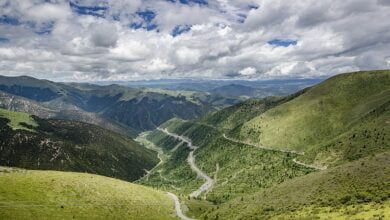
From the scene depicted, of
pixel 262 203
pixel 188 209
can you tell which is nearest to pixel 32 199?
pixel 188 209

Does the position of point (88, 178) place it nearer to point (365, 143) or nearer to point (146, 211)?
point (146, 211)

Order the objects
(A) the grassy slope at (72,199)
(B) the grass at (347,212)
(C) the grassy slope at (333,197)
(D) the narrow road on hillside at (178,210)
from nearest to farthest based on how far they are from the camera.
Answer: (B) the grass at (347,212) < (C) the grassy slope at (333,197) < (A) the grassy slope at (72,199) < (D) the narrow road on hillside at (178,210)

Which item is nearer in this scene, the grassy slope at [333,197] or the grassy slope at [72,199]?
the grassy slope at [333,197]

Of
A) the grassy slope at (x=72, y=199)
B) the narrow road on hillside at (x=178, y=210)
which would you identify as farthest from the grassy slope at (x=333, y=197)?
the grassy slope at (x=72, y=199)

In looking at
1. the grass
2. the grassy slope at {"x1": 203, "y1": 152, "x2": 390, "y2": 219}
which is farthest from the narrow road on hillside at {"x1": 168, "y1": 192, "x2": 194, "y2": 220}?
the grass

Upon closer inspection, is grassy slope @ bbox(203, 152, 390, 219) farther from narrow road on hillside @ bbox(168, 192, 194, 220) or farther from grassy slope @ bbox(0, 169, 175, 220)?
grassy slope @ bbox(0, 169, 175, 220)

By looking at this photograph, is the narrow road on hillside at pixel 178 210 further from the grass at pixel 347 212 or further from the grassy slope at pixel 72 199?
the grass at pixel 347 212

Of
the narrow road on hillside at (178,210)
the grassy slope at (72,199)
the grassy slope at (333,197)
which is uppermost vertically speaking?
the grassy slope at (333,197)
